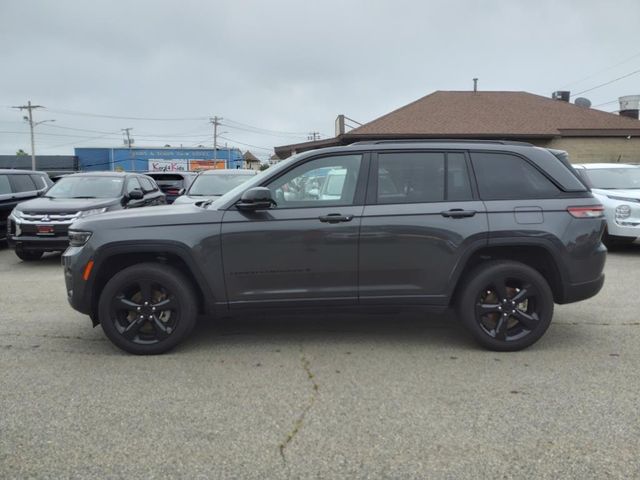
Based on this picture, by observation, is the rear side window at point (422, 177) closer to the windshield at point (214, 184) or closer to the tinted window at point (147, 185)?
the windshield at point (214, 184)

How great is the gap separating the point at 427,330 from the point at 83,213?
670 centimetres

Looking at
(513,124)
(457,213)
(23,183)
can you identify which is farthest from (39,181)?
(513,124)

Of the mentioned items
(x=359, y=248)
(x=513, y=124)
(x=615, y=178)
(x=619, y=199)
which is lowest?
(x=359, y=248)

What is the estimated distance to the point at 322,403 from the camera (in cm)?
360

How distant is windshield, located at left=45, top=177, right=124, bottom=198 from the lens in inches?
406

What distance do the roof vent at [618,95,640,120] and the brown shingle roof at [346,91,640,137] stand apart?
2.25 metres

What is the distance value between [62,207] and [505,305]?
25.7ft

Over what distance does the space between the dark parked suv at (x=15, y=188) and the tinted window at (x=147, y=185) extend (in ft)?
7.09

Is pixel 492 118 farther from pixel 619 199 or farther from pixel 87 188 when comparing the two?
pixel 87 188

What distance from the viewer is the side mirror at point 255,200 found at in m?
4.33

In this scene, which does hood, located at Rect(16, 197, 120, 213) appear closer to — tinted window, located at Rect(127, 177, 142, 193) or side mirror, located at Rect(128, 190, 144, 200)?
side mirror, located at Rect(128, 190, 144, 200)

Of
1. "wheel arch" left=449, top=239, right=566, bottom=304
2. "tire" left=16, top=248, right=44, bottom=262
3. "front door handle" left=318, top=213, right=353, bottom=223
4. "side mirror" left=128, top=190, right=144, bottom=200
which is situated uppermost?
"side mirror" left=128, top=190, right=144, bottom=200

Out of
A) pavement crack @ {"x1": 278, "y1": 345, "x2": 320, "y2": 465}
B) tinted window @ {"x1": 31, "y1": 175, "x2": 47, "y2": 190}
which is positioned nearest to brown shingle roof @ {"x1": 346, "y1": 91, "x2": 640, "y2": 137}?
tinted window @ {"x1": 31, "y1": 175, "x2": 47, "y2": 190}

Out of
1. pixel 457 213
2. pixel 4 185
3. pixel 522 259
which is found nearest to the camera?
pixel 457 213
